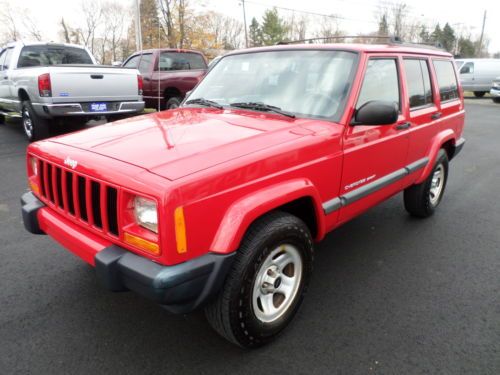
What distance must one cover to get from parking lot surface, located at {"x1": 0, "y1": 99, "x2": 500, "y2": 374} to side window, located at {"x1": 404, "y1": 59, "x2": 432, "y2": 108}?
1.37m

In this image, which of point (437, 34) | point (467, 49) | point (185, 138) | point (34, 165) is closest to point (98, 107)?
point (34, 165)

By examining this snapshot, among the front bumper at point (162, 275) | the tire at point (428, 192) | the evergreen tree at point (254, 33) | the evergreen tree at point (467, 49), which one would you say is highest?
the evergreen tree at point (254, 33)

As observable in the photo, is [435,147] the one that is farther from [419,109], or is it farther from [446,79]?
[446,79]

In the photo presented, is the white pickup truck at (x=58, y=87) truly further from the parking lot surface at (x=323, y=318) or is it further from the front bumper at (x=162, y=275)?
the front bumper at (x=162, y=275)

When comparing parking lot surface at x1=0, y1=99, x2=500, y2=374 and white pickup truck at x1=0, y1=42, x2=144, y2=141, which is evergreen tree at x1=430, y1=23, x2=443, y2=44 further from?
parking lot surface at x1=0, y1=99, x2=500, y2=374

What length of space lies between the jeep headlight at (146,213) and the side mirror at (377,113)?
1.59m

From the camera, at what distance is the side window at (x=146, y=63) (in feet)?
33.9

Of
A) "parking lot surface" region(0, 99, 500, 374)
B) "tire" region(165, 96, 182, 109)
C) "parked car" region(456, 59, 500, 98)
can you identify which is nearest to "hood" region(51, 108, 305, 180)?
"parking lot surface" region(0, 99, 500, 374)

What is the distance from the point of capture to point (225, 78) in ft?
11.7

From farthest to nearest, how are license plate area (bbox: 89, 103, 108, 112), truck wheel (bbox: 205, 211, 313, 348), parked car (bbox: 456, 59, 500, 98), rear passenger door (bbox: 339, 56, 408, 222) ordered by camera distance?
parked car (bbox: 456, 59, 500, 98) < license plate area (bbox: 89, 103, 108, 112) < rear passenger door (bbox: 339, 56, 408, 222) < truck wheel (bbox: 205, 211, 313, 348)

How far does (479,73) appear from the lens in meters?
19.9

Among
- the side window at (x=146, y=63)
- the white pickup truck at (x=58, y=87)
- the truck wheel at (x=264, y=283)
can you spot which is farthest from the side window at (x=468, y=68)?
the truck wheel at (x=264, y=283)

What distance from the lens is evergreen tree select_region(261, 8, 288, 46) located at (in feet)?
207

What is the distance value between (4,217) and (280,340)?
11.4 ft
